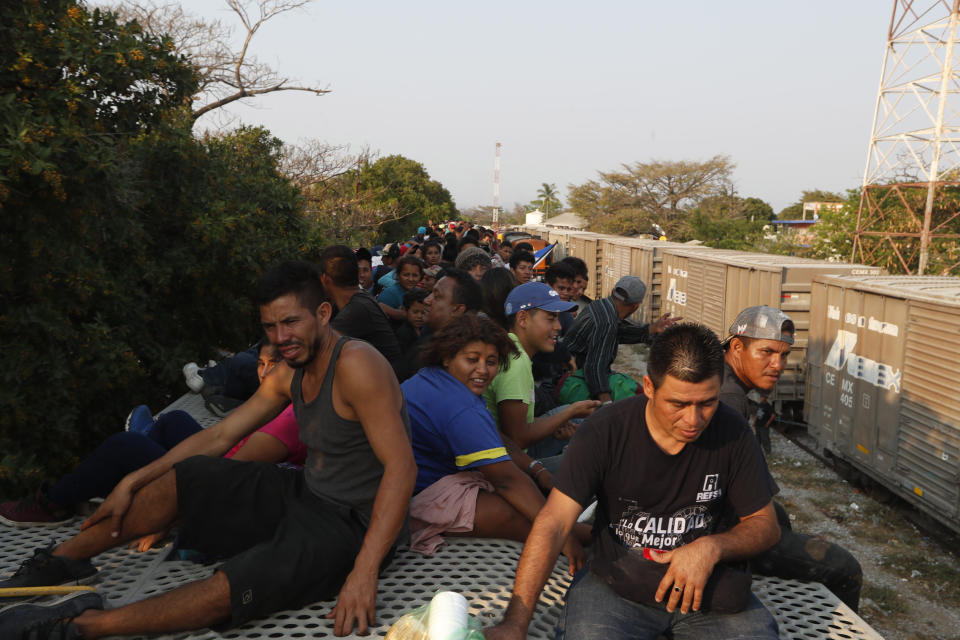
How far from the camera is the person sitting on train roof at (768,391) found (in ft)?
11.0

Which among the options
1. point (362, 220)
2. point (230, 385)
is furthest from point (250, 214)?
point (362, 220)

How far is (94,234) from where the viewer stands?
6.73m

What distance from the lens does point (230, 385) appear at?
5.30 metres

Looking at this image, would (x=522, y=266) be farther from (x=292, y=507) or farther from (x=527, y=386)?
(x=292, y=507)

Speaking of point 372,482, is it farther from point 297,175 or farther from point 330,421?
point 297,175

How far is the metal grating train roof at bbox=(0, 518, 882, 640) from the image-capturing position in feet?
8.84

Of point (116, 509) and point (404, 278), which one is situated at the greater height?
point (404, 278)

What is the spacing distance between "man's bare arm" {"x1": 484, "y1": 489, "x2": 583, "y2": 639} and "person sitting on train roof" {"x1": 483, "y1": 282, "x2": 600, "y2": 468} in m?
1.32

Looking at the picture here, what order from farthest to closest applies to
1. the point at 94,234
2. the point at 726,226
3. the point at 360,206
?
the point at 726,226
the point at 360,206
the point at 94,234

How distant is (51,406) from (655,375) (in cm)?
595

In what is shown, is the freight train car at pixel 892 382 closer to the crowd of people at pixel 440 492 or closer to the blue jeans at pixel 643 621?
the crowd of people at pixel 440 492

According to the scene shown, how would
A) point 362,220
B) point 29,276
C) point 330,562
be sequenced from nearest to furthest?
1. point 330,562
2. point 29,276
3. point 362,220

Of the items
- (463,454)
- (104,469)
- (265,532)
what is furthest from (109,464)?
(463,454)

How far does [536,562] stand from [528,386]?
1.58 m
